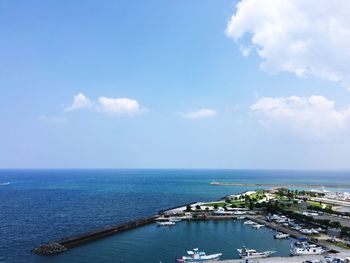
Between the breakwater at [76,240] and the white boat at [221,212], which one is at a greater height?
the white boat at [221,212]

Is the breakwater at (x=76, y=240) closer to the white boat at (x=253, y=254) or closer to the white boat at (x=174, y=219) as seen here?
the white boat at (x=174, y=219)

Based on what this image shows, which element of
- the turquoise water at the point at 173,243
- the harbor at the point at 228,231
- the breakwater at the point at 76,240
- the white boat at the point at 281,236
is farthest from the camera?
the white boat at the point at 281,236

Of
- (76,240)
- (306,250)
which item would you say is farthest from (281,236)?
(76,240)

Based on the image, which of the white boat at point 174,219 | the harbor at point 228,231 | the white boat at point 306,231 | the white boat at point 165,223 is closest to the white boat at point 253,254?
the harbor at point 228,231

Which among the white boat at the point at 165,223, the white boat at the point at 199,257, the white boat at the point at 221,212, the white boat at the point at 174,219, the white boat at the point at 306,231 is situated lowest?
the white boat at the point at 199,257

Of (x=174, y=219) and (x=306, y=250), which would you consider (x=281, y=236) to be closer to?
(x=306, y=250)

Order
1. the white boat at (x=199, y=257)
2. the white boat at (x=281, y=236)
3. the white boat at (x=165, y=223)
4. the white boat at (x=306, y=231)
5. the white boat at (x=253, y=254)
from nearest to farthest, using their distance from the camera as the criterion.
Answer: the white boat at (x=199, y=257), the white boat at (x=253, y=254), the white boat at (x=281, y=236), the white boat at (x=306, y=231), the white boat at (x=165, y=223)

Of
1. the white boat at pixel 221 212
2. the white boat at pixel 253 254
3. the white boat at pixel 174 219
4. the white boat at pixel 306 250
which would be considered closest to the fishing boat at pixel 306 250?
the white boat at pixel 306 250

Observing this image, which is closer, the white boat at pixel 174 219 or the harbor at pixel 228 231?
the harbor at pixel 228 231

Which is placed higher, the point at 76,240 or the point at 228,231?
the point at 76,240

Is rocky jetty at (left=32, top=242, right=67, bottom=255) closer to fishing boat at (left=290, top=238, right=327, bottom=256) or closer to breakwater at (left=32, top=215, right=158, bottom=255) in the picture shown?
breakwater at (left=32, top=215, right=158, bottom=255)
